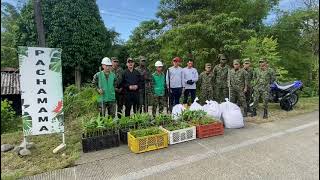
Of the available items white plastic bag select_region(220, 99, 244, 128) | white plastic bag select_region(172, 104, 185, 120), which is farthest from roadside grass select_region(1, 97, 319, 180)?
white plastic bag select_region(172, 104, 185, 120)

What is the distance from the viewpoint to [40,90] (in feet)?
14.5

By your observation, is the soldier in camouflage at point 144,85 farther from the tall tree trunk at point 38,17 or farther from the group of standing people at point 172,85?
the tall tree trunk at point 38,17

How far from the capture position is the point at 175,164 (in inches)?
152

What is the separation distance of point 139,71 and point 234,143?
8.00 ft

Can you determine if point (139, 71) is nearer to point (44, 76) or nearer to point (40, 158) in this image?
point (44, 76)

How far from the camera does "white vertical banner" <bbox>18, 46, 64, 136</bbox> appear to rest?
4289 millimetres

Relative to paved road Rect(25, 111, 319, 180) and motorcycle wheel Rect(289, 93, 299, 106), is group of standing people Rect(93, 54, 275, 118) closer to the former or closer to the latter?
motorcycle wheel Rect(289, 93, 299, 106)

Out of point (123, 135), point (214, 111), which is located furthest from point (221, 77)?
point (123, 135)

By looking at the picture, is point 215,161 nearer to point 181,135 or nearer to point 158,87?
point 181,135

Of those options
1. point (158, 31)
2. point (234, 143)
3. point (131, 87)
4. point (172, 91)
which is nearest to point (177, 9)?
point (158, 31)

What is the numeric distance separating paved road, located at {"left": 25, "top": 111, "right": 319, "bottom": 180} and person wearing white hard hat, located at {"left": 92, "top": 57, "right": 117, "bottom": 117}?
1.15 metres

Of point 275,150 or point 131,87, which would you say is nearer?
point 275,150

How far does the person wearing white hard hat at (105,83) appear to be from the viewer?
531 cm

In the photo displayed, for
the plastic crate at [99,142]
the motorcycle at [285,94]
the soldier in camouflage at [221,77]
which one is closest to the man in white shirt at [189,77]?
the soldier in camouflage at [221,77]
